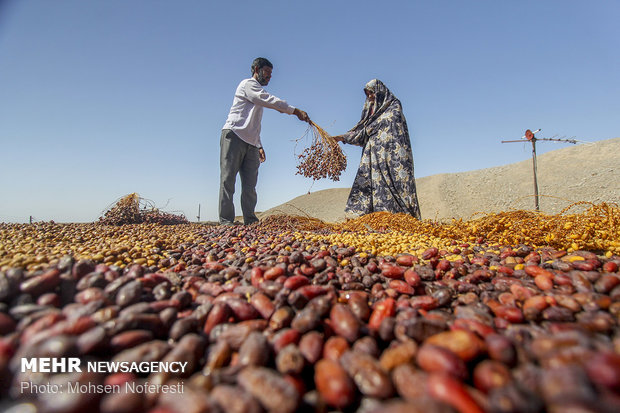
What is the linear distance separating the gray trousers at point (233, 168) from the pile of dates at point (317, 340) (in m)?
3.23

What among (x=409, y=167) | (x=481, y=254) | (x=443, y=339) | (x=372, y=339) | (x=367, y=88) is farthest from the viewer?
(x=367, y=88)

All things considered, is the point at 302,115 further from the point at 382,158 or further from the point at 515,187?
the point at 515,187

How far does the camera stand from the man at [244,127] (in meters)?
4.73

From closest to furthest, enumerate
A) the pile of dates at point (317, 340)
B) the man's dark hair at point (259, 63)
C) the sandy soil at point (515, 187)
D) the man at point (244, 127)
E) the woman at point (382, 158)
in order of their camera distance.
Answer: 1. the pile of dates at point (317, 340)
2. the man at point (244, 127)
3. the man's dark hair at point (259, 63)
4. the woman at point (382, 158)
5. the sandy soil at point (515, 187)

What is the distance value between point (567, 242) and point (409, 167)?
3.22 meters

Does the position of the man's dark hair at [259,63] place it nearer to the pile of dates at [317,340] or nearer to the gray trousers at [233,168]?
the gray trousers at [233,168]

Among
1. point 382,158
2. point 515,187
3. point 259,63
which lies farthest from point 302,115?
point 515,187

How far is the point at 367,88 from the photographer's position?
5.70 metres

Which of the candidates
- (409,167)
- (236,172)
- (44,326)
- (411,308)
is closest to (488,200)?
(409,167)

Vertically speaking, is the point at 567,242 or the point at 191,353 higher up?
the point at 567,242

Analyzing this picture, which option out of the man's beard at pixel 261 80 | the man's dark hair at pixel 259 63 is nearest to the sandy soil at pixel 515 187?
the man's beard at pixel 261 80

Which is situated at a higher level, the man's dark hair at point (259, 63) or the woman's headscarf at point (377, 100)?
the man's dark hair at point (259, 63)

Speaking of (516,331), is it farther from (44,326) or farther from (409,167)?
(409,167)

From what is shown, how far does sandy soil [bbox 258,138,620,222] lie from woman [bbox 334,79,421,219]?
5.21 meters
